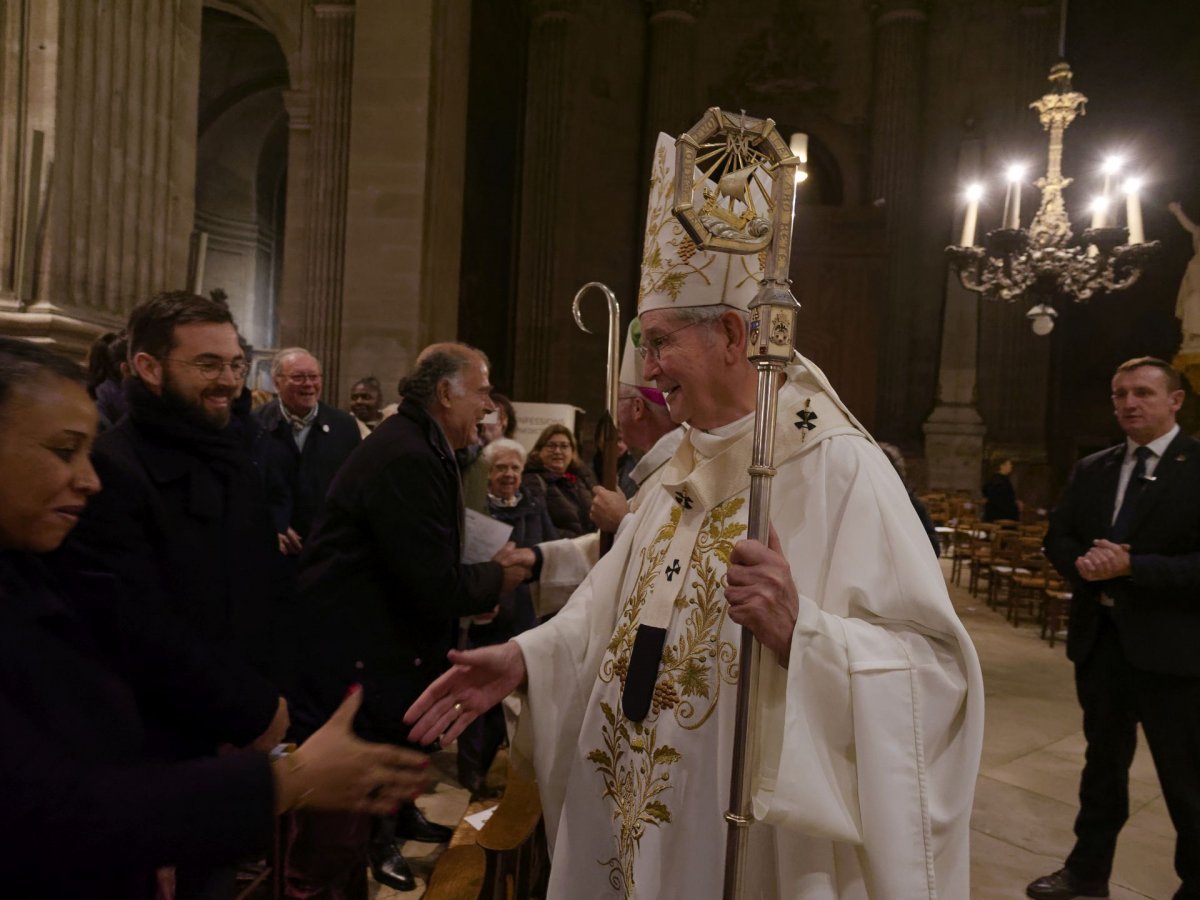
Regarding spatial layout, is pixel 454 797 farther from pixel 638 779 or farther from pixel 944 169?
pixel 944 169

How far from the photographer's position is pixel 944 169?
14.1 m

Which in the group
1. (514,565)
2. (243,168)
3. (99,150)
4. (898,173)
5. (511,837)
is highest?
(243,168)

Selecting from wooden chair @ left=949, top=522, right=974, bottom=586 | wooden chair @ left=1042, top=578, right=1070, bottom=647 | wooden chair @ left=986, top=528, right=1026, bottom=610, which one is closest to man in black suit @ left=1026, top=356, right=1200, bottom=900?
wooden chair @ left=1042, top=578, right=1070, bottom=647

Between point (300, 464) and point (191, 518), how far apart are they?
8.30 ft

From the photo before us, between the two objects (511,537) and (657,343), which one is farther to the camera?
(511,537)

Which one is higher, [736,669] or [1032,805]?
[736,669]

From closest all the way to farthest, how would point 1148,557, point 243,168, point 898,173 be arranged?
point 1148,557
point 898,173
point 243,168

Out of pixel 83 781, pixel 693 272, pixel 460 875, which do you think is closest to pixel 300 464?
pixel 460 875

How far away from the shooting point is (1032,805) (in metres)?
4.12

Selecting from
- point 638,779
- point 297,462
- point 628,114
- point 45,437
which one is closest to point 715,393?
point 638,779

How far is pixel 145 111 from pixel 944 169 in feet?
41.8

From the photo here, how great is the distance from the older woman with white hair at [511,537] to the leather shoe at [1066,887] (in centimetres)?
216

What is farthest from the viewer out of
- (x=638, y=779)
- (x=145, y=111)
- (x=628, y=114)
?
(x=628, y=114)

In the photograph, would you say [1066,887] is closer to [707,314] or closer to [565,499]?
[565,499]
